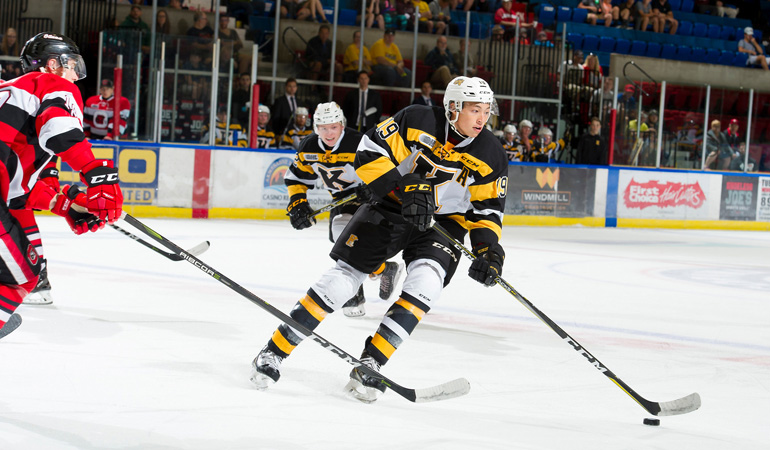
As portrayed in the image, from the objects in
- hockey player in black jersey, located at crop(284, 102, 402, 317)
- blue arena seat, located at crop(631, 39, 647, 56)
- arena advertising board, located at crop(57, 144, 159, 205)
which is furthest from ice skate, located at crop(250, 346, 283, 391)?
blue arena seat, located at crop(631, 39, 647, 56)

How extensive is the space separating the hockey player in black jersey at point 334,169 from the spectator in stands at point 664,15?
11777 millimetres

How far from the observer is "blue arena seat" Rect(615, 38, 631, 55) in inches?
568

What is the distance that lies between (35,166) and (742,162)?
11.1 m

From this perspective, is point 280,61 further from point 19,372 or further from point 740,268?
point 19,372

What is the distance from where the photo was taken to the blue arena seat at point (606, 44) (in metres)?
14.3

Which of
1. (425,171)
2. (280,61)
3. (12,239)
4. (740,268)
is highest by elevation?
(280,61)

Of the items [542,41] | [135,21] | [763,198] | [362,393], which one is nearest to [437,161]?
[362,393]

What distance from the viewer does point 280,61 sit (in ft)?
35.6

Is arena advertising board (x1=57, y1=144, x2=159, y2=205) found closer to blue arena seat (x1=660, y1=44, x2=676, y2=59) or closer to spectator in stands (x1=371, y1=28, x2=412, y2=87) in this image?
spectator in stands (x1=371, y1=28, x2=412, y2=87)

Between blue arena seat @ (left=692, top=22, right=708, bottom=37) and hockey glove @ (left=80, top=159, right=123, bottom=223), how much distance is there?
14.9 metres

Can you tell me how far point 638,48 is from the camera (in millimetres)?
14547

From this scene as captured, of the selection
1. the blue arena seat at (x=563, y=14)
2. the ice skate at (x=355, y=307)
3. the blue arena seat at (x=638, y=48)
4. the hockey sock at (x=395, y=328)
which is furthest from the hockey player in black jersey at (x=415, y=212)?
the blue arena seat at (x=638, y=48)

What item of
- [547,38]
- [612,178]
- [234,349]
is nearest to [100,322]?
[234,349]

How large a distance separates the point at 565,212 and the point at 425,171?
8014mm
